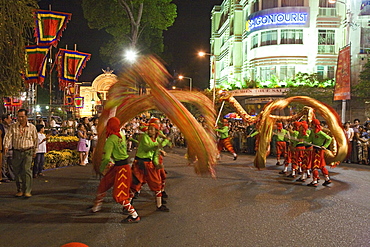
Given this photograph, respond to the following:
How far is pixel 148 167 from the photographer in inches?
288

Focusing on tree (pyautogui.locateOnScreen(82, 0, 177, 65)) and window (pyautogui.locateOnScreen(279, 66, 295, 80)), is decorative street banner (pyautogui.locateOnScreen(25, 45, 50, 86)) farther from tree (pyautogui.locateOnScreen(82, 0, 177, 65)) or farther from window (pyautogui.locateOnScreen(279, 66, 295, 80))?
window (pyautogui.locateOnScreen(279, 66, 295, 80))

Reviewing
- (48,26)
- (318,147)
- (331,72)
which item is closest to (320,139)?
(318,147)

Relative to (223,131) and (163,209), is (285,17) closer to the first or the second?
(223,131)

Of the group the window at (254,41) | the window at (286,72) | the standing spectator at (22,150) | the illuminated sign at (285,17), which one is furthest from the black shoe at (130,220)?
the window at (254,41)

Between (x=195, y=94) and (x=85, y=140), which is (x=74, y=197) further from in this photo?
(x=85, y=140)

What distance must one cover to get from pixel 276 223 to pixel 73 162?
9.54 meters

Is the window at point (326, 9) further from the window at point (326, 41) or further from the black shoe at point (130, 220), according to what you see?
the black shoe at point (130, 220)

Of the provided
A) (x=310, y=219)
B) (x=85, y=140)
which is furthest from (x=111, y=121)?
(x=85, y=140)

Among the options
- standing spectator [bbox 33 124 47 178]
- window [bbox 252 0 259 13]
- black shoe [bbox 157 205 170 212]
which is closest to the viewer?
black shoe [bbox 157 205 170 212]

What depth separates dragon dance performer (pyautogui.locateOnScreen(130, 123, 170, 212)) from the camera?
723 cm

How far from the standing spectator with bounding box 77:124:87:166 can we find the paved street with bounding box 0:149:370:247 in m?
2.80

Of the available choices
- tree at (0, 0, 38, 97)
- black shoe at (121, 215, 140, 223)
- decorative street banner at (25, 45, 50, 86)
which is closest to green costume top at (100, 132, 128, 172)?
black shoe at (121, 215, 140, 223)

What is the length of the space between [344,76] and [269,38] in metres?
20.5

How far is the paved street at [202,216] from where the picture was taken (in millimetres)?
5488
